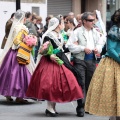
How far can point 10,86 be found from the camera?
1144 centimetres

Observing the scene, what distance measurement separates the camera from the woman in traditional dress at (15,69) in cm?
1140

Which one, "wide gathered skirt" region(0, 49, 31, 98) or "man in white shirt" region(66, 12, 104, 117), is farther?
"wide gathered skirt" region(0, 49, 31, 98)

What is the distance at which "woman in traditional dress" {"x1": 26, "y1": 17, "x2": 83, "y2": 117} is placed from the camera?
10.0 metres

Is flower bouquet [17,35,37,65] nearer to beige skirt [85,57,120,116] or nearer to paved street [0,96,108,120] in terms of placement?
paved street [0,96,108,120]

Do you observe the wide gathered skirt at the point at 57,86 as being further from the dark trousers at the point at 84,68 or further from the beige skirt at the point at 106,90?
the beige skirt at the point at 106,90

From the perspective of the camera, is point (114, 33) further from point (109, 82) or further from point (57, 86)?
point (57, 86)

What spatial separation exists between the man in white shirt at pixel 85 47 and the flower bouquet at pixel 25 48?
121cm

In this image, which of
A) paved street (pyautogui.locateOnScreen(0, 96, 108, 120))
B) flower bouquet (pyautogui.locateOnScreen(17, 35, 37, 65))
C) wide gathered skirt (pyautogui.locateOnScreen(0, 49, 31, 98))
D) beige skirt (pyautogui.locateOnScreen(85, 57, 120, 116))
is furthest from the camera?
wide gathered skirt (pyautogui.locateOnScreen(0, 49, 31, 98))

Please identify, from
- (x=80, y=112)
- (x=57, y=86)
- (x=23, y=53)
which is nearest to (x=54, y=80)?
(x=57, y=86)

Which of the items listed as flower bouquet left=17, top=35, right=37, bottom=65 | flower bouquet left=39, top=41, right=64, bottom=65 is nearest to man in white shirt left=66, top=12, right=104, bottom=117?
flower bouquet left=39, top=41, right=64, bottom=65

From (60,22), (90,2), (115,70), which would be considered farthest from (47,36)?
(90,2)

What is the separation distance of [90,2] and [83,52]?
1801cm

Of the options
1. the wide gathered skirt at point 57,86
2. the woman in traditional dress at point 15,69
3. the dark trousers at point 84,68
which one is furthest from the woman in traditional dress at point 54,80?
the woman in traditional dress at point 15,69

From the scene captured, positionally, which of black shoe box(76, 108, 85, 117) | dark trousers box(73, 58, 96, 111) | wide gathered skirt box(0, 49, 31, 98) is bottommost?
black shoe box(76, 108, 85, 117)
